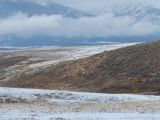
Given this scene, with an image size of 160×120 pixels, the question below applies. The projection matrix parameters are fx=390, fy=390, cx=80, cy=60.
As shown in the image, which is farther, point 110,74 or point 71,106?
point 110,74

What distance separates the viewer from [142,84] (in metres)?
56.5

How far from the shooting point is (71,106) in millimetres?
36000

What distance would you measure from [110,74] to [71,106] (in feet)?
92.2

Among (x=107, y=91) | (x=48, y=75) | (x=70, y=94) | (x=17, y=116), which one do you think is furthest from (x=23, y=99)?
(x=48, y=75)

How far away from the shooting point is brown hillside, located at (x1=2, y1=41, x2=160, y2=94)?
57094 millimetres

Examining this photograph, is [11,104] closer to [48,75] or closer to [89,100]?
[89,100]

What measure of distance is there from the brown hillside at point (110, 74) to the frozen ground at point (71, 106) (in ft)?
42.6

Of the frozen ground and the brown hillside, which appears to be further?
the brown hillside

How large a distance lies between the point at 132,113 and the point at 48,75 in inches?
1601

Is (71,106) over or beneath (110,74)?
beneath

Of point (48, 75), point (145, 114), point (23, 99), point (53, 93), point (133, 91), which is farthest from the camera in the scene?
point (48, 75)

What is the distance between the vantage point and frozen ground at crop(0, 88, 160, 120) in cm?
2950

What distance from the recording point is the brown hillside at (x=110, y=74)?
187ft

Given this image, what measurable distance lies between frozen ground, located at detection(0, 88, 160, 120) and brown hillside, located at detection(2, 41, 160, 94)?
42.6ft
